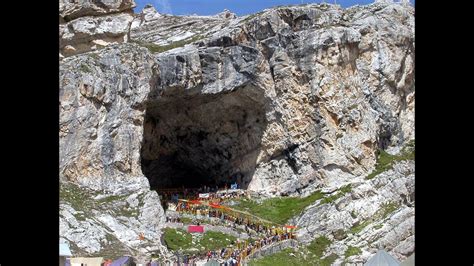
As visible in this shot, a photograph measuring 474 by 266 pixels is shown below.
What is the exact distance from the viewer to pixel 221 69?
52.8 meters

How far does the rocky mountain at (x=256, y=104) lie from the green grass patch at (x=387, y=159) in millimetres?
535

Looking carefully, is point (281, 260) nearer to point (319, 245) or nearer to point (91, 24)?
point (319, 245)

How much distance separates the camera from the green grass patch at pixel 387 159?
51584mm

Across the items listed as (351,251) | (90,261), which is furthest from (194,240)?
(90,261)

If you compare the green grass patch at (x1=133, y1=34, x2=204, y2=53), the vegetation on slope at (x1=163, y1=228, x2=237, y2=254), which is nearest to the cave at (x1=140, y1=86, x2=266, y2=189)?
the green grass patch at (x1=133, y1=34, x2=204, y2=53)

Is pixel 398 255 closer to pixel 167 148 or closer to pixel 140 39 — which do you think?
pixel 167 148

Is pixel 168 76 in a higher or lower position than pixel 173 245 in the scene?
higher

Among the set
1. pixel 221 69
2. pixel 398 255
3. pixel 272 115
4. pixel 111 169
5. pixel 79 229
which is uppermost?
pixel 221 69

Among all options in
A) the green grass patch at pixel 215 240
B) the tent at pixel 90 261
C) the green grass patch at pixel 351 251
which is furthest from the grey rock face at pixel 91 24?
the tent at pixel 90 261

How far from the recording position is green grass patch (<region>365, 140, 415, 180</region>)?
51584 millimetres

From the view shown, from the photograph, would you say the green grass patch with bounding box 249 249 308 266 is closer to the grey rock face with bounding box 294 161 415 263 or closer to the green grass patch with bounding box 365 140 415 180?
the grey rock face with bounding box 294 161 415 263
